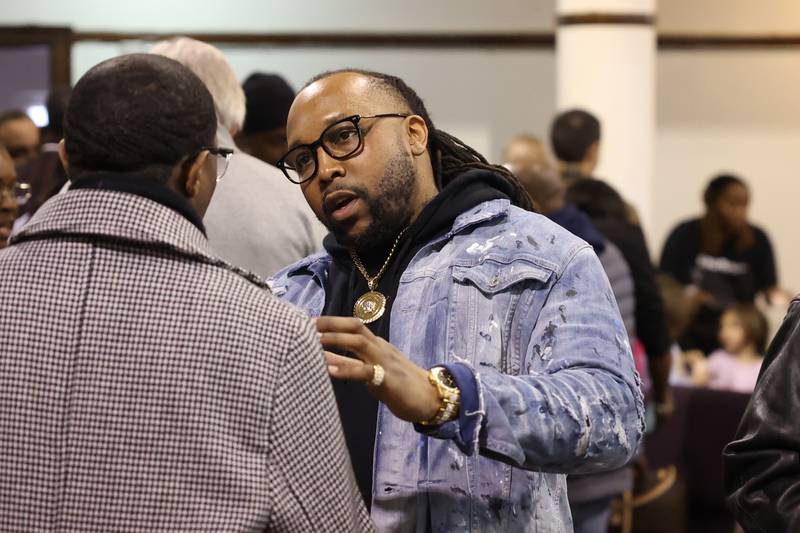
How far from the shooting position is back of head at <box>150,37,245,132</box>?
329cm

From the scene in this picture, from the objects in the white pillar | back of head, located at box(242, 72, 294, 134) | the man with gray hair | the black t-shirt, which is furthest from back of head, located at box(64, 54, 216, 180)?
the black t-shirt

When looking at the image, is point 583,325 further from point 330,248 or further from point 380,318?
point 330,248

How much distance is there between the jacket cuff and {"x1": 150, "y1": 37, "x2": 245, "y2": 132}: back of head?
1487 millimetres

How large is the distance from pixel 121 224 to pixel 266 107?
6.87ft

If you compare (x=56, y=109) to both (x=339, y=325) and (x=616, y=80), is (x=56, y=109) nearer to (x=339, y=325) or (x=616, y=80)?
(x=339, y=325)

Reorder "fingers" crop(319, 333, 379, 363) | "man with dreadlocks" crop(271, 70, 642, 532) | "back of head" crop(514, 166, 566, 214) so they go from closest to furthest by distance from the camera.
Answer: "fingers" crop(319, 333, 379, 363) < "man with dreadlocks" crop(271, 70, 642, 532) < "back of head" crop(514, 166, 566, 214)

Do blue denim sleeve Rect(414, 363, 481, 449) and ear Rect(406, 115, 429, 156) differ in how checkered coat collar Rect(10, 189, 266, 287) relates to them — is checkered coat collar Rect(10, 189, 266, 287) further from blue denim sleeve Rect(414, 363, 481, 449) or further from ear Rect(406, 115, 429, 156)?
ear Rect(406, 115, 429, 156)

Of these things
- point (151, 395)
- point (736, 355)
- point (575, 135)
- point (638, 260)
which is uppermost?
point (151, 395)

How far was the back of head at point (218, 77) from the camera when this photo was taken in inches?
129

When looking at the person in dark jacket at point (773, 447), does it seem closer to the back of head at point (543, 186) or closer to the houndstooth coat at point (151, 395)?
the houndstooth coat at point (151, 395)

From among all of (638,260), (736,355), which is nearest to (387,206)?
(638,260)

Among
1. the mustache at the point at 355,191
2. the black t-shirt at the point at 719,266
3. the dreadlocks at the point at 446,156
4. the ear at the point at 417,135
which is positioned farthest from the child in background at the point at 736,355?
the mustache at the point at 355,191

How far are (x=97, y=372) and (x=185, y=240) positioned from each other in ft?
0.63

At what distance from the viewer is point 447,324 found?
2211 mm
